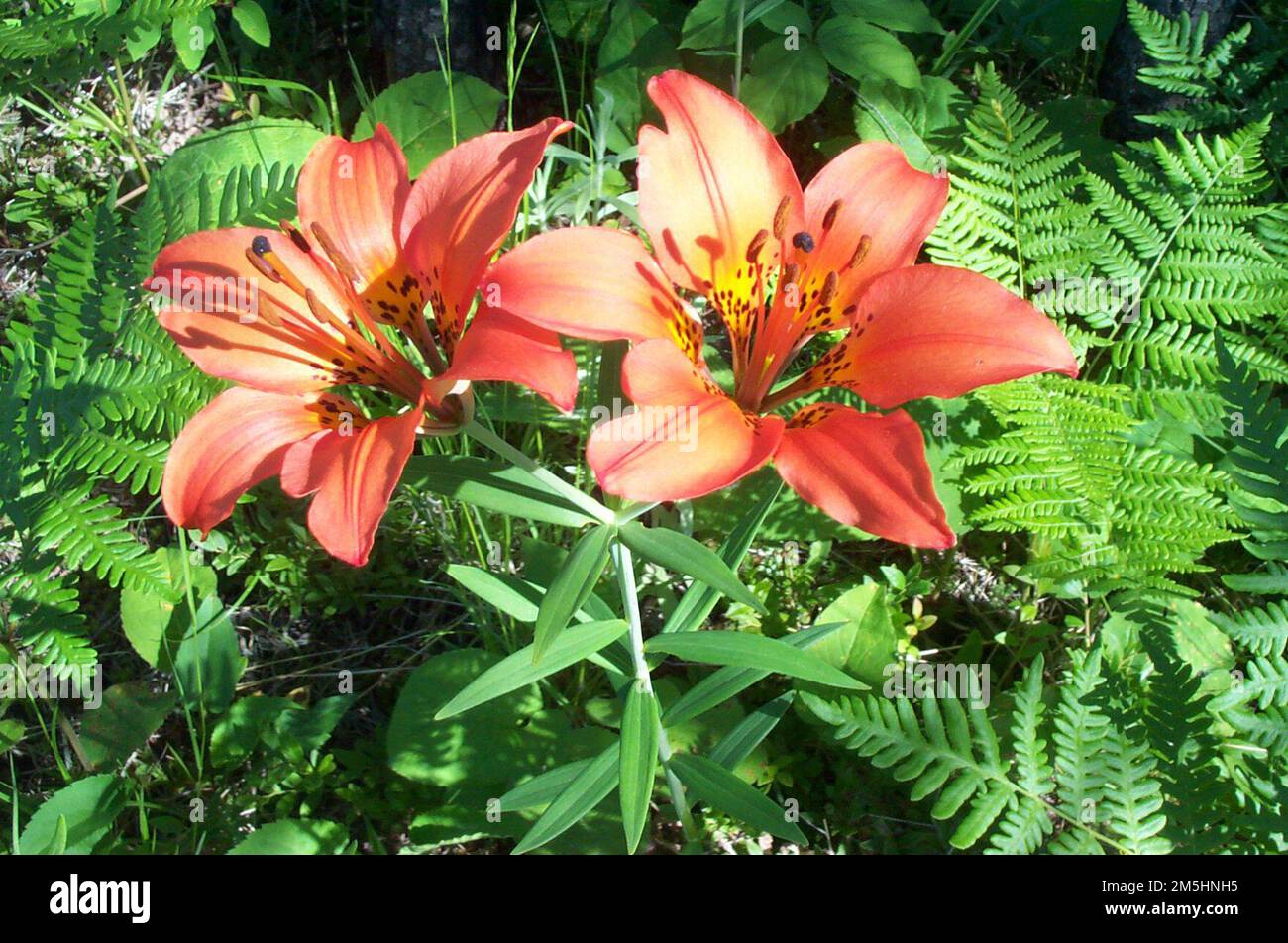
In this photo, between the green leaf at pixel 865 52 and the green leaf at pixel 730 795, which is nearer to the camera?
the green leaf at pixel 730 795

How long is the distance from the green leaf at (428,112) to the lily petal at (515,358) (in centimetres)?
171

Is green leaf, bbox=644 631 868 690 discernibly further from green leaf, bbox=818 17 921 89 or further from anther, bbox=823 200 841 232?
green leaf, bbox=818 17 921 89

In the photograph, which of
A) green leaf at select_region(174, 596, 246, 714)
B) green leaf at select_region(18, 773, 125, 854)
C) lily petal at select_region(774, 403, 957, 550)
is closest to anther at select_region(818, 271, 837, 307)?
lily petal at select_region(774, 403, 957, 550)

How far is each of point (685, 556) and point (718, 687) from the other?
0.43 m

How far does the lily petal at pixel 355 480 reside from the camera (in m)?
1.20

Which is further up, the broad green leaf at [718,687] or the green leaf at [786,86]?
the green leaf at [786,86]

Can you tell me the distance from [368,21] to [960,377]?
255 cm

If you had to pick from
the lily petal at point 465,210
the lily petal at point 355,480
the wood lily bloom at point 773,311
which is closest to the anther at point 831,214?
the wood lily bloom at point 773,311

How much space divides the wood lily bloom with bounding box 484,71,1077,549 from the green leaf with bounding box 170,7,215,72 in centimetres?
179

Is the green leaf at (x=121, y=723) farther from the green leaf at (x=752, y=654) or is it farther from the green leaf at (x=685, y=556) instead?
the green leaf at (x=685, y=556)

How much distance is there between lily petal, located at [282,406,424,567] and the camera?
47.2 inches

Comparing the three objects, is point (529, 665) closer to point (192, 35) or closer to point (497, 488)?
point (497, 488)

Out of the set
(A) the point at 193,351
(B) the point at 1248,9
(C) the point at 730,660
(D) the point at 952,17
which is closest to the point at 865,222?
(C) the point at 730,660
